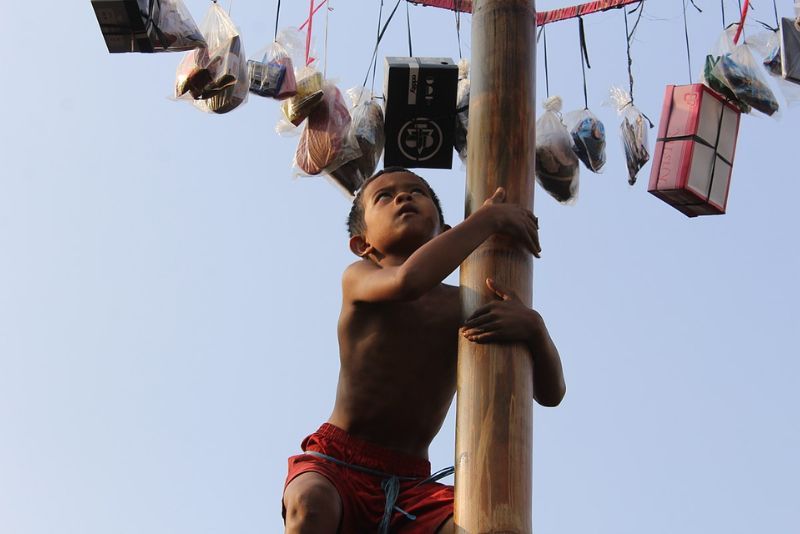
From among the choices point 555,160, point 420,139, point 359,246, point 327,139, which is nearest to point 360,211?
point 359,246

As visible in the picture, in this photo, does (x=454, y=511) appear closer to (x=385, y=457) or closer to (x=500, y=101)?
(x=385, y=457)

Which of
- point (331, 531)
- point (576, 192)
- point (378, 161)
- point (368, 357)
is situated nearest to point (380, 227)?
point (368, 357)

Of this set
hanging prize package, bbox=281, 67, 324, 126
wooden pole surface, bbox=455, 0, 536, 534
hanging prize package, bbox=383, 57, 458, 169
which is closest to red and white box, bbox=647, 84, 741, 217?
hanging prize package, bbox=383, 57, 458, 169

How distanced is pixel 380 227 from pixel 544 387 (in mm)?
859

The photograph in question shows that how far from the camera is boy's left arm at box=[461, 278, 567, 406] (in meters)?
3.93

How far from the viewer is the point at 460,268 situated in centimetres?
423

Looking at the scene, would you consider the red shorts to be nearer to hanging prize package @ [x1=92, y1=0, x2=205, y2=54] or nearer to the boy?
the boy

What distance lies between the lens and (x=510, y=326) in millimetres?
3928

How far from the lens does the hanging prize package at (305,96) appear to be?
6.38 metres

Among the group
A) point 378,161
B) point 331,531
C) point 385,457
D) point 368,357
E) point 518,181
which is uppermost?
point 378,161

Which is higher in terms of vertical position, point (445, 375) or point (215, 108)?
point (215, 108)

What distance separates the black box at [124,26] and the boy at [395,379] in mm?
1522

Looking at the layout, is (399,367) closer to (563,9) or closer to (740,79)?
(740,79)

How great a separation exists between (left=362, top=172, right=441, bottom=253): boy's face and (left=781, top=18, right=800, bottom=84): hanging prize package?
2.47m
